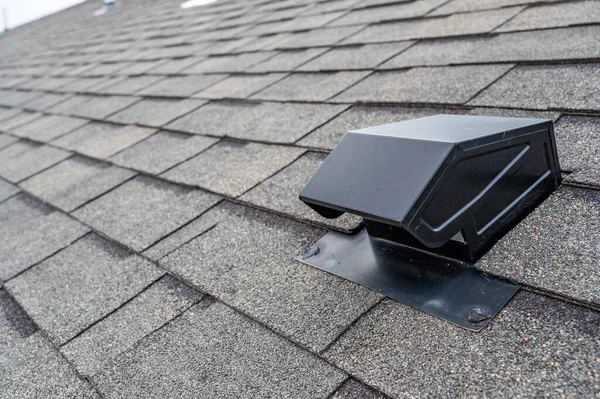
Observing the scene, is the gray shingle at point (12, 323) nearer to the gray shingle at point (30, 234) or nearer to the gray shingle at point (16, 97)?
the gray shingle at point (30, 234)

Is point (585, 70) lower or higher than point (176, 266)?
higher

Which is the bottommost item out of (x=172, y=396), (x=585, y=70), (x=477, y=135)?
(x=172, y=396)

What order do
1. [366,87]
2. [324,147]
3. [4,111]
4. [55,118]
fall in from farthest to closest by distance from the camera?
[4,111] → [55,118] → [366,87] → [324,147]

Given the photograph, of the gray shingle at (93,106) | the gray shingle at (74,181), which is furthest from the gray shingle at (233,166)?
the gray shingle at (93,106)

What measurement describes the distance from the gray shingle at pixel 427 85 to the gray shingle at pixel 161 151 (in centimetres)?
89

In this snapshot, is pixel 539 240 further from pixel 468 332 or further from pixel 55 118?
pixel 55 118

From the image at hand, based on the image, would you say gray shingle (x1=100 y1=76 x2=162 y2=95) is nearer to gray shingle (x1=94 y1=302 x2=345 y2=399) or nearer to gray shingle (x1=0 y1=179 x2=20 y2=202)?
gray shingle (x1=0 y1=179 x2=20 y2=202)

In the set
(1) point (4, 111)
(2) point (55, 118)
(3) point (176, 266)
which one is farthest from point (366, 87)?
(1) point (4, 111)

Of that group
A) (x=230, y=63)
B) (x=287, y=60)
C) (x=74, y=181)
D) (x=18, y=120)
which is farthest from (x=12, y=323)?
(x=18, y=120)

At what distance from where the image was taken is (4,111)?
21.7 feet

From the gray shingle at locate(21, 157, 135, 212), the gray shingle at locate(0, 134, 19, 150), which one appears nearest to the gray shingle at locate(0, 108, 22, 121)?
the gray shingle at locate(0, 134, 19, 150)

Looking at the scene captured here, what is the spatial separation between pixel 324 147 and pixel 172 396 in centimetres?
140

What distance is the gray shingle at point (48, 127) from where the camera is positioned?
15.4 feet

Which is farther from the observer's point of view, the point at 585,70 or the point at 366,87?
the point at 366,87
